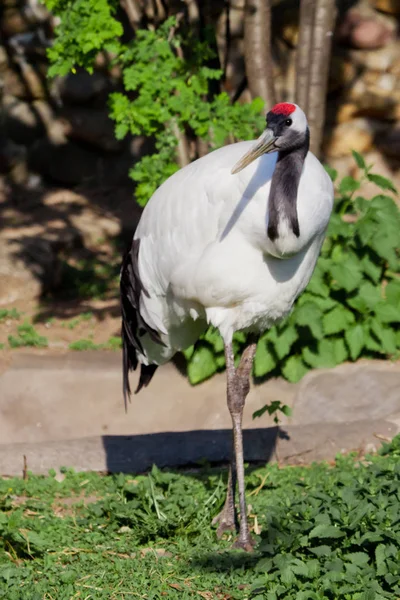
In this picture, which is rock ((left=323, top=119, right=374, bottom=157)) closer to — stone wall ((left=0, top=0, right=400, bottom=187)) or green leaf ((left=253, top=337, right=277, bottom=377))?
stone wall ((left=0, top=0, right=400, bottom=187))

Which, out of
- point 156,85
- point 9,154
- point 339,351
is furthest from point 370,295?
point 9,154

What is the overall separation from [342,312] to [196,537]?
7.79ft

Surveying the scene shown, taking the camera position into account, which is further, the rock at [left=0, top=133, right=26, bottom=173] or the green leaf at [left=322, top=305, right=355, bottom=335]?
the rock at [left=0, top=133, right=26, bottom=173]

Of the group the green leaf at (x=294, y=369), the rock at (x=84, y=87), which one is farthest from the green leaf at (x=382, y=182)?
the rock at (x=84, y=87)

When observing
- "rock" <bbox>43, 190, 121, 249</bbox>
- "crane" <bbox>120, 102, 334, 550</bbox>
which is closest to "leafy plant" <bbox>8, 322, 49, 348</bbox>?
"rock" <bbox>43, 190, 121, 249</bbox>

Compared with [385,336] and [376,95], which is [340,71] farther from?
[385,336]

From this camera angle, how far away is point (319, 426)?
5203 mm

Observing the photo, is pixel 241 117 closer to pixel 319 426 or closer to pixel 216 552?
pixel 319 426

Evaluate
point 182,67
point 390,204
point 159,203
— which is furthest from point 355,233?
point 159,203

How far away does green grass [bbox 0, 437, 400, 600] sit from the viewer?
3.31 m

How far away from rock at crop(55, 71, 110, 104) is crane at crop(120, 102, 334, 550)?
454 cm

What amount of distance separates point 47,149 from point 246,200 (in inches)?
220

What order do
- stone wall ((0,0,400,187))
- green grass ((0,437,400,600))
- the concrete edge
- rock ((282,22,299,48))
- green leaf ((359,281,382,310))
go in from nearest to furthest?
green grass ((0,437,400,600)), the concrete edge, green leaf ((359,281,382,310)), stone wall ((0,0,400,187)), rock ((282,22,299,48))

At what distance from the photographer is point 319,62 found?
6.40m
